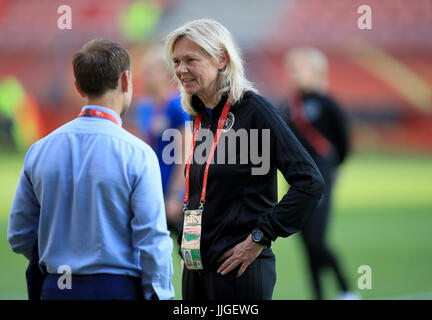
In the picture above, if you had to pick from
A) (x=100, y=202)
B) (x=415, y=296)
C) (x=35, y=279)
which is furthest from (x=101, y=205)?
(x=415, y=296)

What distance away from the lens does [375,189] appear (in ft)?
45.4

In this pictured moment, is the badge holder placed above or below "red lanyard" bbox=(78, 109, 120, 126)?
below

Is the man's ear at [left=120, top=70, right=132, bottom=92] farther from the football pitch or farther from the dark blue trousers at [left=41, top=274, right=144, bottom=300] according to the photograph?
the football pitch

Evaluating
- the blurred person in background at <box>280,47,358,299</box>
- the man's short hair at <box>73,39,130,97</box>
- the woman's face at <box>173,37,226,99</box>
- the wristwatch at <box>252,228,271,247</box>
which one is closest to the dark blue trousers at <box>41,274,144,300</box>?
the wristwatch at <box>252,228,271,247</box>

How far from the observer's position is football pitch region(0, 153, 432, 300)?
17.9ft

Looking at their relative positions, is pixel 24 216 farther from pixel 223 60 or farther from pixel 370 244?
pixel 370 244

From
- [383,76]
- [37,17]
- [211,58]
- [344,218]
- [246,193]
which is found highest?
[37,17]

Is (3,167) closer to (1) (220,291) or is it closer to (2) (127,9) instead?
(2) (127,9)

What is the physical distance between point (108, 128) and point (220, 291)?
803mm

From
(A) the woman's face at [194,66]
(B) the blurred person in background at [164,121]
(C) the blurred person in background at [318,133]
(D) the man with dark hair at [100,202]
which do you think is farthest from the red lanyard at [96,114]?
(C) the blurred person in background at [318,133]

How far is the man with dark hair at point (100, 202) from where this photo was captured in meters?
2.23

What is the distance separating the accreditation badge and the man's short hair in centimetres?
63

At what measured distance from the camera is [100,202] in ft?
7.30
